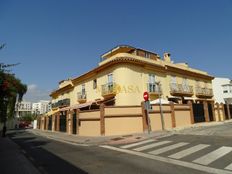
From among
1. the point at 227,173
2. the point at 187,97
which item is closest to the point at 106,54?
the point at 187,97

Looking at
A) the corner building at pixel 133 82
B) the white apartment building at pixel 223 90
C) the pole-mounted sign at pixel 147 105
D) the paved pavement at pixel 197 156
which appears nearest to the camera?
the paved pavement at pixel 197 156

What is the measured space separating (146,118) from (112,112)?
311 cm

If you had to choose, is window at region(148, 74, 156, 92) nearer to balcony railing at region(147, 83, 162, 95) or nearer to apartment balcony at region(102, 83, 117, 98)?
balcony railing at region(147, 83, 162, 95)

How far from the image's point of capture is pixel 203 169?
21.5 feet

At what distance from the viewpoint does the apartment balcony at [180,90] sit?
26.7 metres

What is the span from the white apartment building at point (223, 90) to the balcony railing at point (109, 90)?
36.5 metres

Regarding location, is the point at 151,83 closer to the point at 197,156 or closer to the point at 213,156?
the point at 197,156

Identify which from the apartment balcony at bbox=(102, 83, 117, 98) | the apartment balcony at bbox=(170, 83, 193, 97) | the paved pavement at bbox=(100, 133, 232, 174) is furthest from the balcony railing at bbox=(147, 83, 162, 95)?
the paved pavement at bbox=(100, 133, 232, 174)

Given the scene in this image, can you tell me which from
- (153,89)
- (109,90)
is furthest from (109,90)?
(153,89)

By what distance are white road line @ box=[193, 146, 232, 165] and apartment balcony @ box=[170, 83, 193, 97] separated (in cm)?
1781

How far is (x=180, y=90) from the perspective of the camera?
27.6 metres

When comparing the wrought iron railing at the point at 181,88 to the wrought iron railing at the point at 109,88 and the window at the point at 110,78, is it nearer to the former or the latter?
the window at the point at 110,78

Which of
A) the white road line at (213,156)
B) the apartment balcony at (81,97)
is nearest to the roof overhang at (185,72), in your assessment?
the apartment balcony at (81,97)

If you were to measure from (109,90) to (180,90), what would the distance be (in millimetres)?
10506
